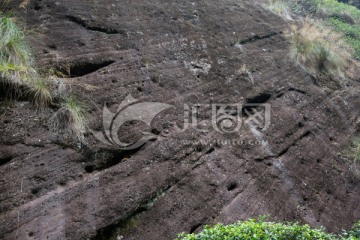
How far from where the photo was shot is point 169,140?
17.3 ft

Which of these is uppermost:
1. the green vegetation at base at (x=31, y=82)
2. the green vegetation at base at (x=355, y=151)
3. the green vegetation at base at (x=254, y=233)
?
the green vegetation at base at (x=31, y=82)

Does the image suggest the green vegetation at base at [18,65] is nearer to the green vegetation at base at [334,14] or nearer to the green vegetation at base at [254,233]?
the green vegetation at base at [254,233]

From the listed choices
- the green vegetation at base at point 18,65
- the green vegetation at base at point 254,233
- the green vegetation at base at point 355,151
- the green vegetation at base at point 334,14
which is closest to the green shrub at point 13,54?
the green vegetation at base at point 18,65

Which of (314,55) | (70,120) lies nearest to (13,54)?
(70,120)

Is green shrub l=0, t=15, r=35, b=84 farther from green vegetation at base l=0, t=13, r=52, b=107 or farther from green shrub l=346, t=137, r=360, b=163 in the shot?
green shrub l=346, t=137, r=360, b=163

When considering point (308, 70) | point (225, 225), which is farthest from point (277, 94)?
point (225, 225)

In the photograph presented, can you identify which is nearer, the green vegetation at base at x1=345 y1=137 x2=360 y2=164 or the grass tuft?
the grass tuft

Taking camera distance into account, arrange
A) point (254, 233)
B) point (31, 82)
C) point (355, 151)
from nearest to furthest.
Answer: point (254, 233) → point (31, 82) → point (355, 151)

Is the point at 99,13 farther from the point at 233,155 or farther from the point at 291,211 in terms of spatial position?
the point at 291,211

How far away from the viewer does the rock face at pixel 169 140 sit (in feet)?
13.8

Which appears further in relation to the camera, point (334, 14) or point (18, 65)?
point (334, 14)

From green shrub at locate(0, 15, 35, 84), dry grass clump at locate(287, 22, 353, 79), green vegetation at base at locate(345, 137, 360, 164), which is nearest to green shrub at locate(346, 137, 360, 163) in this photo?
green vegetation at base at locate(345, 137, 360, 164)

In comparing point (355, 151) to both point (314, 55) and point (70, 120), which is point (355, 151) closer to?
point (314, 55)

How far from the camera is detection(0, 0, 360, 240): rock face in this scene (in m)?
4.21
